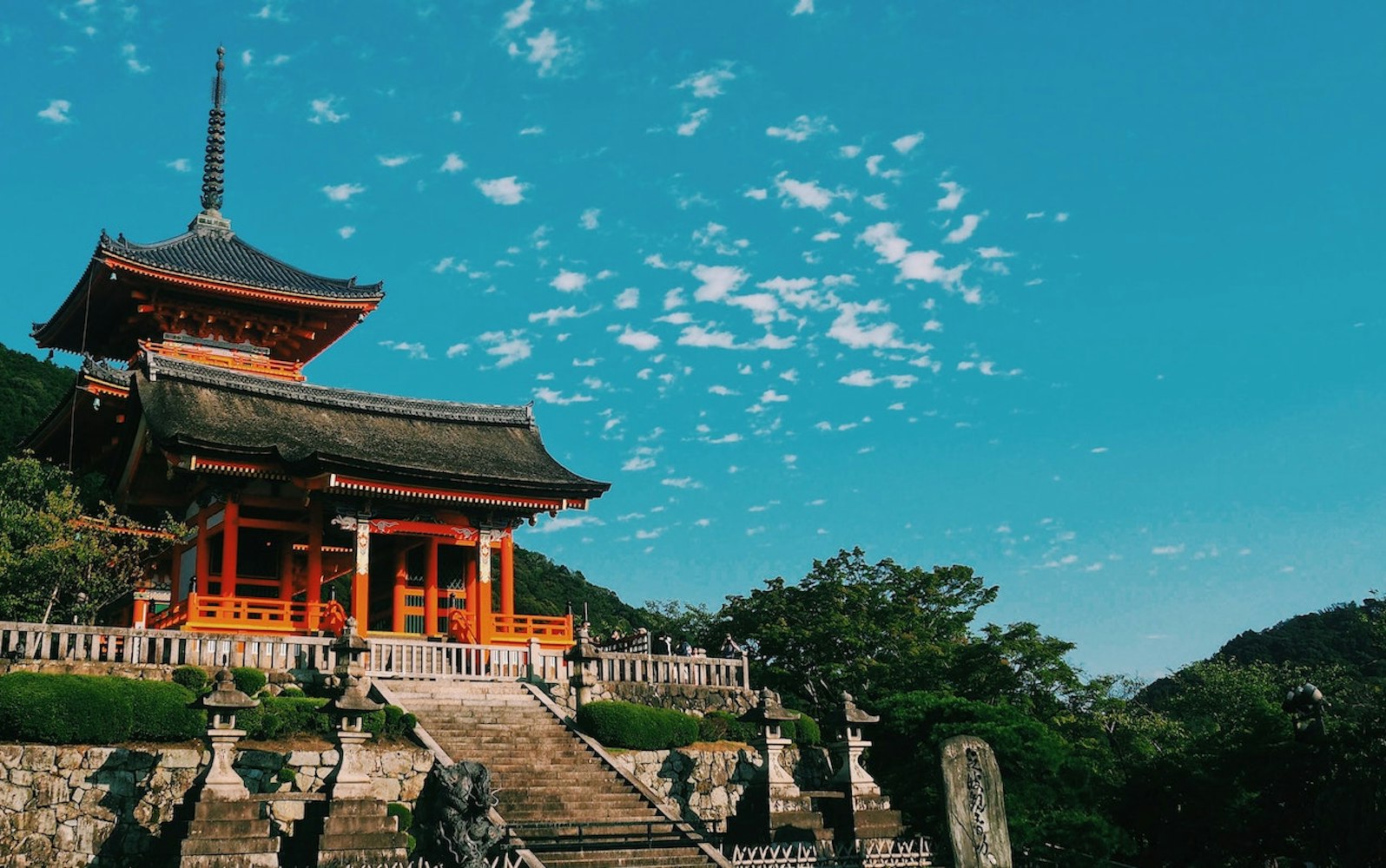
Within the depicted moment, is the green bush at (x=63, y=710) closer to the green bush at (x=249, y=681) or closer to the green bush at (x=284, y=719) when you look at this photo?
the green bush at (x=284, y=719)

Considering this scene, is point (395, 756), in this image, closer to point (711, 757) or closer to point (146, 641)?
point (146, 641)

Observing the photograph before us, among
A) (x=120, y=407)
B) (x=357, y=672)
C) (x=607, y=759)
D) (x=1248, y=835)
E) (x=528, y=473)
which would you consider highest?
(x=120, y=407)

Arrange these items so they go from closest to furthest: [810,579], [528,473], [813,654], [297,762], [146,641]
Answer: [297,762] < [146,641] < [528,473] < [813,654] < [810,579]

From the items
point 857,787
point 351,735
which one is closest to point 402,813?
point 351,735

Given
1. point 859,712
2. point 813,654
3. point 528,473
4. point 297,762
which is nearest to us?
point 297,762

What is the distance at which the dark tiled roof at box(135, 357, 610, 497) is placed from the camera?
30.0m

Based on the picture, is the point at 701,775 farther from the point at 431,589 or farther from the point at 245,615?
the point at 245,615

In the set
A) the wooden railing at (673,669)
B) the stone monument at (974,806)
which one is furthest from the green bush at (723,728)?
the stone monument at (974,806)

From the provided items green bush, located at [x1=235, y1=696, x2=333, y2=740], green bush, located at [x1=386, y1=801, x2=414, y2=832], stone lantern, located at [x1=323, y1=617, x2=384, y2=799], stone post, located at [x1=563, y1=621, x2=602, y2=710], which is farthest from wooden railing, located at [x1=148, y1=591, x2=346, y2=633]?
green bush, located at [x1=386, y1=801, x2=414, y2=832]

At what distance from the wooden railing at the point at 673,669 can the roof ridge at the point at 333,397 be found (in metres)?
12.2

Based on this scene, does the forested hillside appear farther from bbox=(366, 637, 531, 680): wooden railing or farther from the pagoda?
bbox=(366, 637, 531, 680): wooden railing

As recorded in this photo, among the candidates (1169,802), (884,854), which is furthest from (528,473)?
(1169,802)

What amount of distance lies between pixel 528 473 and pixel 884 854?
644 inches

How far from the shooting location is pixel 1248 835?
21.3m
